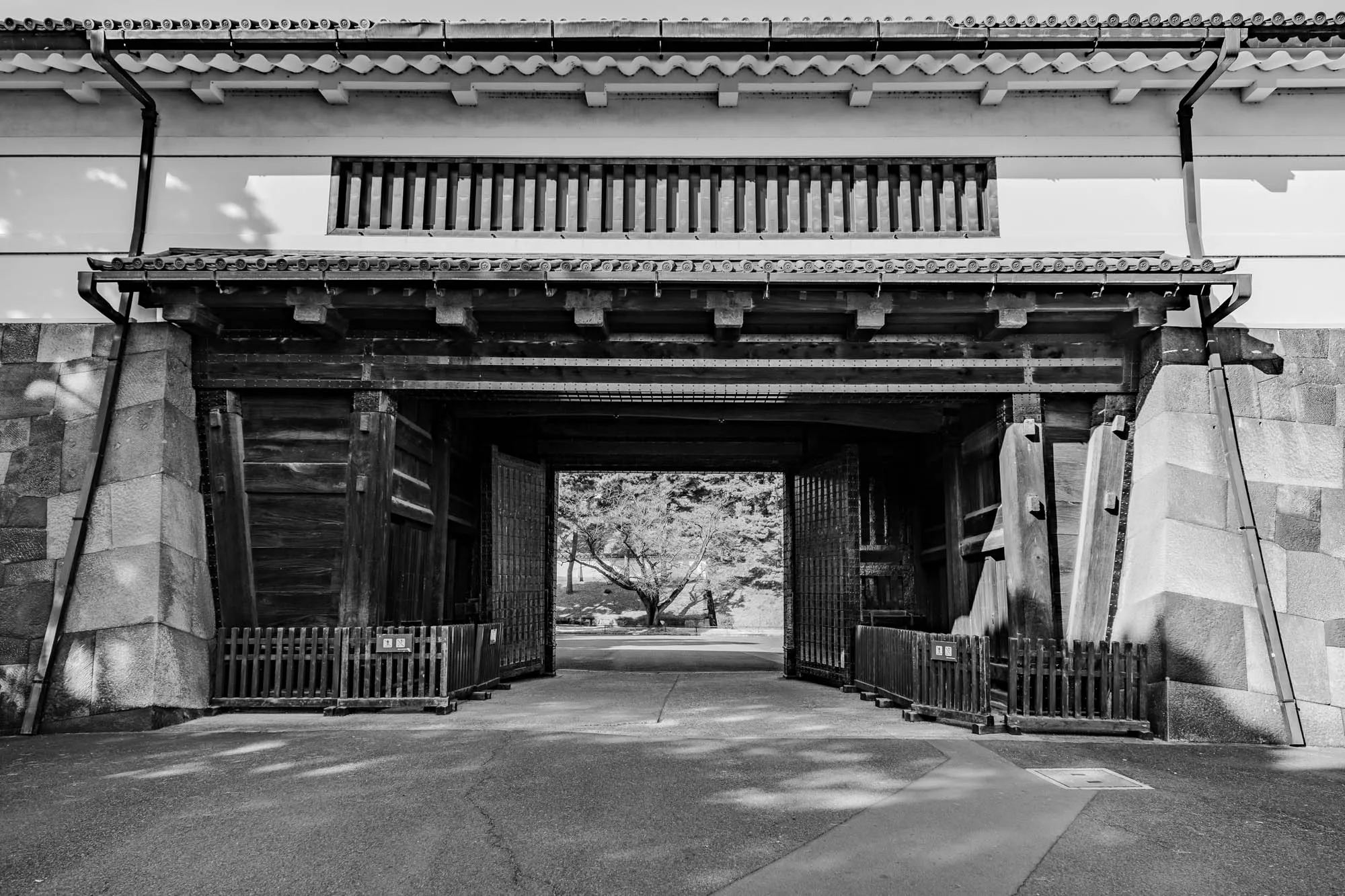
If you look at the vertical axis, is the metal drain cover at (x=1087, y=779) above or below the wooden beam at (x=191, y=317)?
below

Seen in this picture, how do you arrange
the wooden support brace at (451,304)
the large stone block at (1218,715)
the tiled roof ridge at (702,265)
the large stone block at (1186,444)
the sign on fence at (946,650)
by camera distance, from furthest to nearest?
the large stone block at (1186,444), the wooden support brace at (451,304), the sign on fence at (946,650), the tiled roof ridge at (702,265), the large stone block at (1218,715)

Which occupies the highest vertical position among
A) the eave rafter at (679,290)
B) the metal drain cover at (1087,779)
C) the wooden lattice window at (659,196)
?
the wooden lattice window at (659,196)

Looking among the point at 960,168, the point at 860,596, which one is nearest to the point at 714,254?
the point at 960,168

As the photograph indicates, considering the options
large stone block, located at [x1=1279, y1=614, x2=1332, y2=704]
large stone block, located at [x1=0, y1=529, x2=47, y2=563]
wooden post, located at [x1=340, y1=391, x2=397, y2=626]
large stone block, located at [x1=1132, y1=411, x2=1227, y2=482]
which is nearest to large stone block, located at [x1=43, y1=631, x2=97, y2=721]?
large stone block, located at [x1=0, y1=529, x2=47, y2=563]

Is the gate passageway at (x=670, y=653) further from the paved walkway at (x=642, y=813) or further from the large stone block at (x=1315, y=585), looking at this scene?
the large stone block at (x=1315, y=585)

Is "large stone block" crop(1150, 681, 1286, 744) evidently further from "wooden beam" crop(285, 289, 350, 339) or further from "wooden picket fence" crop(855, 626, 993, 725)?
"wooden beam" crop(285, 289, 350, 339)

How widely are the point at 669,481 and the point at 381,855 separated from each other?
830 inches

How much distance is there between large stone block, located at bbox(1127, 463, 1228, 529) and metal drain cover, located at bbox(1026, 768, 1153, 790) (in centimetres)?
288

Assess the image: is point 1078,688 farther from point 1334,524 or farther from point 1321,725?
point 1334,524

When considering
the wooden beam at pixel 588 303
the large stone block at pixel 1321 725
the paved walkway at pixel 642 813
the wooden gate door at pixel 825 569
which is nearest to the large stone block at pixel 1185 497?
the large stone block at pixel 1321 725

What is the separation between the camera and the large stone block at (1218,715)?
7652 mm

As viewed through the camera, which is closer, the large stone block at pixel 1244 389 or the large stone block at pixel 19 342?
the large stone block at pixel 1244 389

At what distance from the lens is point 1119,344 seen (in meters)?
8.97

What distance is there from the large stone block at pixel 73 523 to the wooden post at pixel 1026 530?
8.40 m
